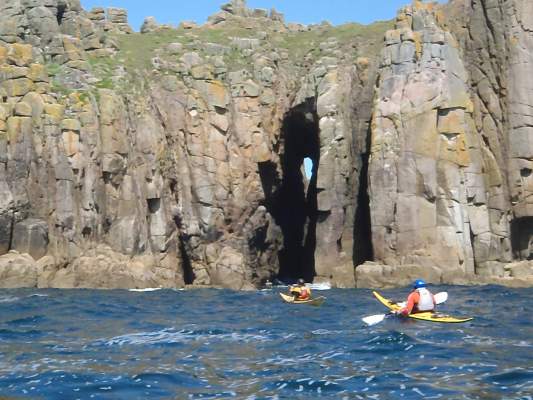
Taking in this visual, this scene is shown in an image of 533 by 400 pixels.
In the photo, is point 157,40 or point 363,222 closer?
point 363,222

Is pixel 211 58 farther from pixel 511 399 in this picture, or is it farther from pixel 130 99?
pixel 511 399

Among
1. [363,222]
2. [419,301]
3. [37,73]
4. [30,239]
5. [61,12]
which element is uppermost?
[61,12]

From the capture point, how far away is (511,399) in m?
14.9

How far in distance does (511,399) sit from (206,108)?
48498 mm

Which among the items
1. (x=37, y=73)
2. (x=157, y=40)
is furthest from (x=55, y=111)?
(x=157, y=40)

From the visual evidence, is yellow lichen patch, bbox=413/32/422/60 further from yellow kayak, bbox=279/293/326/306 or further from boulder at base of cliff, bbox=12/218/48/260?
boulder at base of cliff, bbox=12/218/48/260

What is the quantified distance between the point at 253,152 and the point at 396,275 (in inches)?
612

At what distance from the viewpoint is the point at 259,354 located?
20.8 metres

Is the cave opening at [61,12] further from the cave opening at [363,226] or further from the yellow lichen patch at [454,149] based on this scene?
the yellow lichen patch at [454,149]

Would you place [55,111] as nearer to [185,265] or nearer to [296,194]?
[185,265]

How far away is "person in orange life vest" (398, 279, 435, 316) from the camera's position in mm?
26625

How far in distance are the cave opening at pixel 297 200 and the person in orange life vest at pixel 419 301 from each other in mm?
37754

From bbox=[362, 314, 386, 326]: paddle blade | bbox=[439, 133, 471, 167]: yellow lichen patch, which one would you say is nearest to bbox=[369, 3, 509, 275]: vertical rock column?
bbox=[439, 133, 471, 167]: yellow lichen patch

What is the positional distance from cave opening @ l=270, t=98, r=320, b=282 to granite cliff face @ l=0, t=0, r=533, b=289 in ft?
1.48
